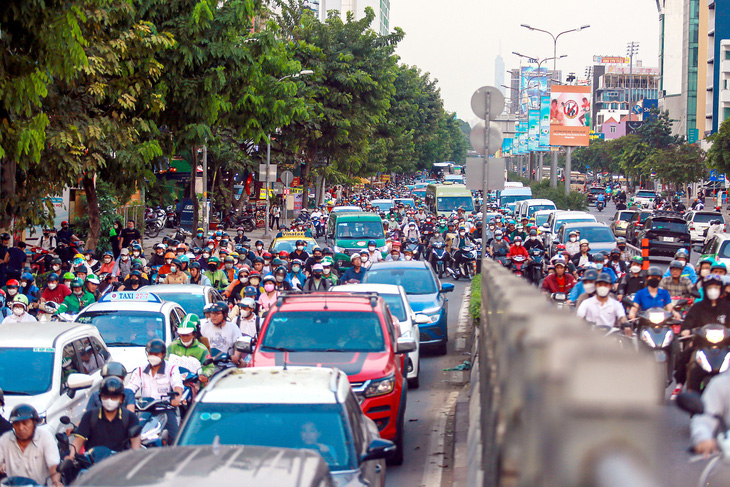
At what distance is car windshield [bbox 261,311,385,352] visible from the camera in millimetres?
9883

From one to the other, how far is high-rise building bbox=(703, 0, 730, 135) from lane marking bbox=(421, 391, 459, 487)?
87.3 m

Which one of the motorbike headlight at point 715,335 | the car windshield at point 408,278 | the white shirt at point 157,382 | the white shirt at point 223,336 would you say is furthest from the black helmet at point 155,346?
the car windshield at point 408,278

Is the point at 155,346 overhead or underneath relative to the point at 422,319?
overhead

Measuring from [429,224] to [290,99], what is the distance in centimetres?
708

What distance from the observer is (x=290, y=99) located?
1286 inches

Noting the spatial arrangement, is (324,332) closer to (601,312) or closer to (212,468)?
(601,312)

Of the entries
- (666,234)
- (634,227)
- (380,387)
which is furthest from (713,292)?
(634,227)

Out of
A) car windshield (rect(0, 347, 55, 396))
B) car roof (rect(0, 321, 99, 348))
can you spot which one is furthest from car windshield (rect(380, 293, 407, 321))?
car windshield (rect(0, 347, 55, 396))

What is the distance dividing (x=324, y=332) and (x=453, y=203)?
126ft

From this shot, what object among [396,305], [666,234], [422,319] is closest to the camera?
[396,305]

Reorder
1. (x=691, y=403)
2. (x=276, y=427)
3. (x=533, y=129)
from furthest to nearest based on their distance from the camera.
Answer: (x=533, y=129) < (x=276, y=427) < (x=691, y=403)

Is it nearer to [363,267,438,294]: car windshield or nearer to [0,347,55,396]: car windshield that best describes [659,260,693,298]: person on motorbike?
[363,267,438,294]: car windshield

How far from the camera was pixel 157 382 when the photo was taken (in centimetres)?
923

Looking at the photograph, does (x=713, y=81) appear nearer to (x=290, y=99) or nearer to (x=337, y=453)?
(x=290, y=99)
